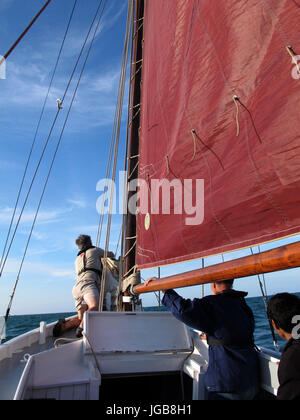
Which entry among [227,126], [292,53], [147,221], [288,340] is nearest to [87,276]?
[147,221]

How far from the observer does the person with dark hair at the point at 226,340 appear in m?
1.96

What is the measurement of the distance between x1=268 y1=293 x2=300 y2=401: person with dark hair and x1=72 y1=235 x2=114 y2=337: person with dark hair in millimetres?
2773

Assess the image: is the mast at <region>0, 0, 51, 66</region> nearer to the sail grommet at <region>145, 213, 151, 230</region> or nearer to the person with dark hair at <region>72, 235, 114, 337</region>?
the sail grommet at <region>145, 213, 151, 230</region>

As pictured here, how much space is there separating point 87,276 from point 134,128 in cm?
223

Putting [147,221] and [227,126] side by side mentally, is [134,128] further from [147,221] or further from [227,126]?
[227,126]

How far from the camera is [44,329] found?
163 inches

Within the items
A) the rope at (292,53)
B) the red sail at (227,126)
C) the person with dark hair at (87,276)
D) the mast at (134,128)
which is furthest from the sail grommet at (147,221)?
the rope at (292,53)

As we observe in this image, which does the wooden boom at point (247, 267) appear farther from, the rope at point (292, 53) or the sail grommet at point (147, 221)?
the sail grommet at point (147, 221)

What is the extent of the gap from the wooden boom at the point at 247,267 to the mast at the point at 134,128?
2.13m

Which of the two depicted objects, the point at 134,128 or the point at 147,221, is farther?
the point at 134,128

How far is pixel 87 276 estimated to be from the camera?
13.6ft

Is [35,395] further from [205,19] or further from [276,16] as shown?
[205,19]
